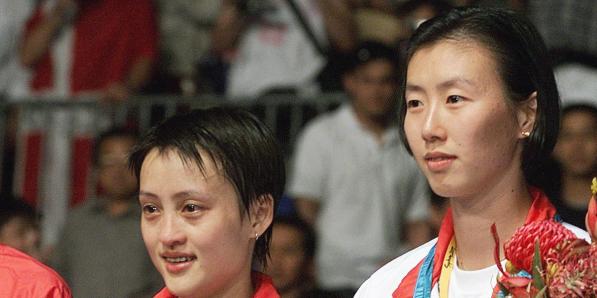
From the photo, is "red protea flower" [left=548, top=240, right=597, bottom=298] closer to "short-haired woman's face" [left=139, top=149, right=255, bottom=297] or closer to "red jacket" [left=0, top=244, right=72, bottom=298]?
"short-haired woman's face" [left=139, top=149, right=255, bottom=297]

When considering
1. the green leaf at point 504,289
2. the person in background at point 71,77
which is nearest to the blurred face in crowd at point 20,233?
the person in background at point 71,77

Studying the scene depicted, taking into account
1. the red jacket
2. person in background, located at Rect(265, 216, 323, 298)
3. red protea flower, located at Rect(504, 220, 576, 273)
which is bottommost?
person in background, located at Rect(265, 216, 323, 298)

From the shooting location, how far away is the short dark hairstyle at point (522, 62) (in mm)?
3682

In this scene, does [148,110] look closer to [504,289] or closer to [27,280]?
[27,280]

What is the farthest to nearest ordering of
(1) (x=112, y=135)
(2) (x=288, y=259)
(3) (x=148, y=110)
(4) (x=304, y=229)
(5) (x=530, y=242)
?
1. (3) (x=148, y=110)
2. (1) (x=112, y=135)
3. (4) (x=304, y=229)
4. (2) (x=288, y=259)
5. (5) (x=530, y=242)

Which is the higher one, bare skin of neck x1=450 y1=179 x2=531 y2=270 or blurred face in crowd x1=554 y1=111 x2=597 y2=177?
bare skin of neck x1=450 y1=179 x2=531 y2=270

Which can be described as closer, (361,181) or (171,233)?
(171,233)

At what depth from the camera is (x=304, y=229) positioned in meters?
6.51

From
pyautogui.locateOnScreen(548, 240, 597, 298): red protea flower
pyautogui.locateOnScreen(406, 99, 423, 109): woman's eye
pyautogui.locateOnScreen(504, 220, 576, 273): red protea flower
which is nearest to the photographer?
pyautogui.locateOnScreen(548, 240, 597, 298): red protea flower

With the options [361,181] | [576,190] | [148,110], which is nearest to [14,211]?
[148,110]

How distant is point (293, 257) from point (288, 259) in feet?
0.12

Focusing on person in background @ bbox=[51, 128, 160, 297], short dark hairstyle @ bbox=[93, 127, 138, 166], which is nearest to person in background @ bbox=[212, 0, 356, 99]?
short dark hairstyle @ bbox=[93, 127, 138, 166]

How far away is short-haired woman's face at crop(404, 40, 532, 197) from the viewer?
3627mm

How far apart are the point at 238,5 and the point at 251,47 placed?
24 centimetres
